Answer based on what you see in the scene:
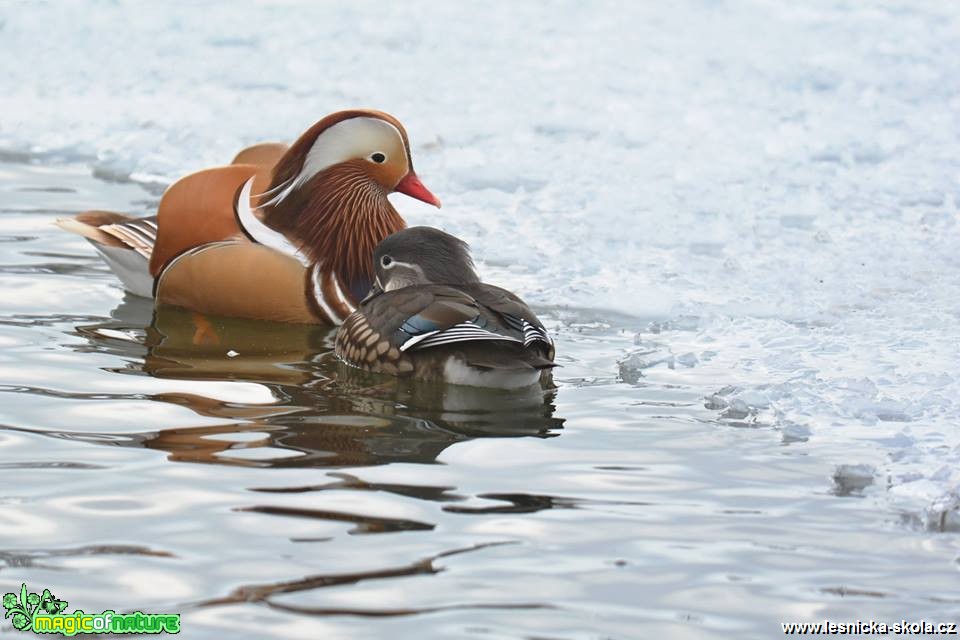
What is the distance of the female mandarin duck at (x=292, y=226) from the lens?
657cm

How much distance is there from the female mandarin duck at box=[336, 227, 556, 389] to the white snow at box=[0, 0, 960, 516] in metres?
0.70

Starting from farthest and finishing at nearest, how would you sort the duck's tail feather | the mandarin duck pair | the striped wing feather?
1. the duck's tail feather
2. the mandarin duck pair
3. the striped wing feather

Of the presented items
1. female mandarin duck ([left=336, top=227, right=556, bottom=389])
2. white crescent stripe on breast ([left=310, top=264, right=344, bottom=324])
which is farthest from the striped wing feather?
white crescent stripe on breast ([left=310, top=264, right=344, bottom=324])

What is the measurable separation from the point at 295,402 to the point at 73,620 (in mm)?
1966

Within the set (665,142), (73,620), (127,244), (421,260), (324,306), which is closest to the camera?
(73,620)

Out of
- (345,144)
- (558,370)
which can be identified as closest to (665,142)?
(345,144)

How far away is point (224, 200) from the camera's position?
6.66 metres

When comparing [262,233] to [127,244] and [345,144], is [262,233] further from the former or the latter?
[127,244]

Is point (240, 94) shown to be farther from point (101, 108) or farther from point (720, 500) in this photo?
point (720, 500)

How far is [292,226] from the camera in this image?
21.8 feet

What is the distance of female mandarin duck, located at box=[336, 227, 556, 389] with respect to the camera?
5434 mm

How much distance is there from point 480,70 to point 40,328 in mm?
6136

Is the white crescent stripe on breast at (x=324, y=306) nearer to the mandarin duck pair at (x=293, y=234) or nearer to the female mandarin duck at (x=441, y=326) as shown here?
the mandarin duck pair at (x=293, y=234)

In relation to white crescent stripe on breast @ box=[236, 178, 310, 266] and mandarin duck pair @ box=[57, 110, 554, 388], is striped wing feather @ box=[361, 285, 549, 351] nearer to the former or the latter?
mandarin duck pair @ box=[57, 110, 554, 388]
